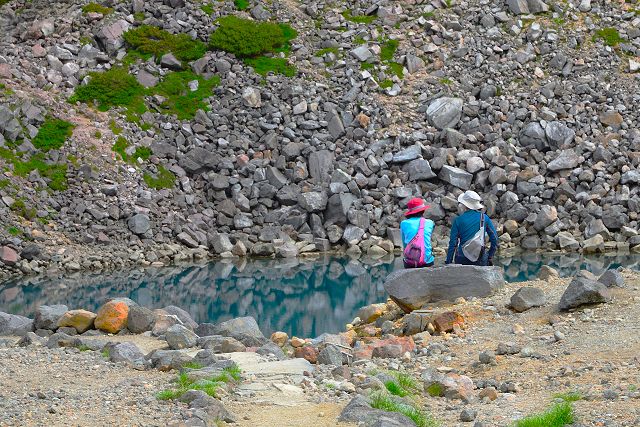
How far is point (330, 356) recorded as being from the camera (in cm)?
1441

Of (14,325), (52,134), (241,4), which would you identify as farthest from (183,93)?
(14,325)

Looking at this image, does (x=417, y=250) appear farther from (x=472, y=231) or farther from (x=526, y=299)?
(x=526, y=299)

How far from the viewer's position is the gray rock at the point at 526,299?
1683 cm

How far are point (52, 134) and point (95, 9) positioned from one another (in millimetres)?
11150

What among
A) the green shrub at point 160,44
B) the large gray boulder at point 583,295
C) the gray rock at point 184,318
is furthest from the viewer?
the green shrub at point 160,44

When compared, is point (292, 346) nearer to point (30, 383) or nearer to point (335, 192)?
point (30, 383)

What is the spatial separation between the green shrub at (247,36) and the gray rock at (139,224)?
528 inches

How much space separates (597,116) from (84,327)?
33005 millimetres

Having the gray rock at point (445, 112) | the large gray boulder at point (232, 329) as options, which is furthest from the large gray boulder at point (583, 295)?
the gray rock at point (445, 112)

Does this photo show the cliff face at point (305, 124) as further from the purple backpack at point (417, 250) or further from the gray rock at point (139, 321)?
the purple backpack at point (417, 250)

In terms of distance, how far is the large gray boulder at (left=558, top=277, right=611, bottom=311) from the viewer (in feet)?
52.9

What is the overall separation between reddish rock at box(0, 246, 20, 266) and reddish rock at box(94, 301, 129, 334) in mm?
20630

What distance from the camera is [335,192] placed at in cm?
4366

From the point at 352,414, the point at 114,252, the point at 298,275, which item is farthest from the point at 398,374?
the point at 114,252
